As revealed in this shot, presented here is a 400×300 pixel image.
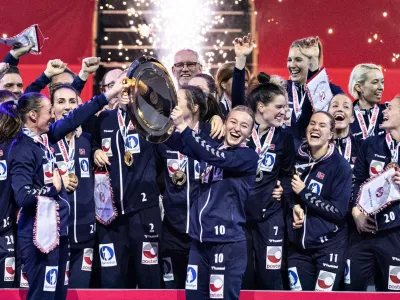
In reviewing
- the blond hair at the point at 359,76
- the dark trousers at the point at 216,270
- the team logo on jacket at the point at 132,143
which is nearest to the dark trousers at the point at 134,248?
the team logo on jacket at the point at 132,143

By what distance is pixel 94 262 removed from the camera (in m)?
5.39

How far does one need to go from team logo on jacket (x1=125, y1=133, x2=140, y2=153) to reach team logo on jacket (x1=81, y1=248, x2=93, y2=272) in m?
0.69

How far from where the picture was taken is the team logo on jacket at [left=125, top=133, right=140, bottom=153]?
5.15 meters

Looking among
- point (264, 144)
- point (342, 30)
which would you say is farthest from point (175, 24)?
point (264, 144)

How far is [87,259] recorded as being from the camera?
5.14m

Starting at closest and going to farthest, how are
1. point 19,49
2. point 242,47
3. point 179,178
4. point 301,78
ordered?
point 242,47
point 179,178
point 19,49
point 301,78

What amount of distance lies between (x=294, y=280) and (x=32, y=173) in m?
1.76

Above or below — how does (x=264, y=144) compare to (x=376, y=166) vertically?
above

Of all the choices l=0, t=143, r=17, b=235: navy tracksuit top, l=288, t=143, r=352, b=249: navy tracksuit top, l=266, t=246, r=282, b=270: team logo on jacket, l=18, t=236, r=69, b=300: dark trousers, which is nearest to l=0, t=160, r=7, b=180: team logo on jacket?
l=0, t=143, r=17, b=235: navy tracksuit top

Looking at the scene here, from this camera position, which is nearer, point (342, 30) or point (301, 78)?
point (301, 78)

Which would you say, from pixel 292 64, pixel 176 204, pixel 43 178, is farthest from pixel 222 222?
pixel 292 64

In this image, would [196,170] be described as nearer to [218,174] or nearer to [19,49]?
[218,174]

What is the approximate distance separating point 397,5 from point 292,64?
6.73 feet

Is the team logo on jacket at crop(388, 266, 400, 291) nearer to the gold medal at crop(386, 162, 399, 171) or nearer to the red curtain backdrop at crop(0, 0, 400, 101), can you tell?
the gold medal at crop(386, 162, 399, 171)
